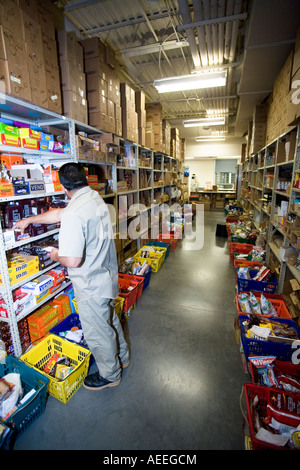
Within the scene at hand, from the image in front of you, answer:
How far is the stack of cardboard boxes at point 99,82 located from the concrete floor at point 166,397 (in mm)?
2641

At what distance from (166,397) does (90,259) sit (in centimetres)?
129

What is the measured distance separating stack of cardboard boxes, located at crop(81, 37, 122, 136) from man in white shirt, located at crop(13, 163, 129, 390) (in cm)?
168

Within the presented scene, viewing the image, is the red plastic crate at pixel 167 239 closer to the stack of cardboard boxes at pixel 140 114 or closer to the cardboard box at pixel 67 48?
the stack of cardboard boxes at pixel 140 114

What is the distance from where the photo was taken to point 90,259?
1630mm

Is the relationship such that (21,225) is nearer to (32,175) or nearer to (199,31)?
(32,175)

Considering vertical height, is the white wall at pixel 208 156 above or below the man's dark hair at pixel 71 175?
above

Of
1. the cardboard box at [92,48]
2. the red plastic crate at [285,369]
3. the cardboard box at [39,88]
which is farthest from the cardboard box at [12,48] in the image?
the red plastic crate at [285,369]

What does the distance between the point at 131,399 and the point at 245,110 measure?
21.9 ft

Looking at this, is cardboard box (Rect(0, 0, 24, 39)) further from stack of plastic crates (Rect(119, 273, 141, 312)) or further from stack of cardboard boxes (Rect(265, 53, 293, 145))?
stack of cardboard boxes (Rect(265, 53, 293, 145))

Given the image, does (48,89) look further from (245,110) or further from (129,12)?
(245,110)

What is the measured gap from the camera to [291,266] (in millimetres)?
2531

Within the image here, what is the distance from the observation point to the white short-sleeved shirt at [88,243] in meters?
1.50

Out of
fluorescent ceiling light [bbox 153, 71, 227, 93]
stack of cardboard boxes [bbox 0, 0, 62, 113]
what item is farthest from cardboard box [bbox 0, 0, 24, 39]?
fluorescent ceiling light [bbox 153, 71, 227, 93]

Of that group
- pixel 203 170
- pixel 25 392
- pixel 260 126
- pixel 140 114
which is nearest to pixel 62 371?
pixel 25 392
